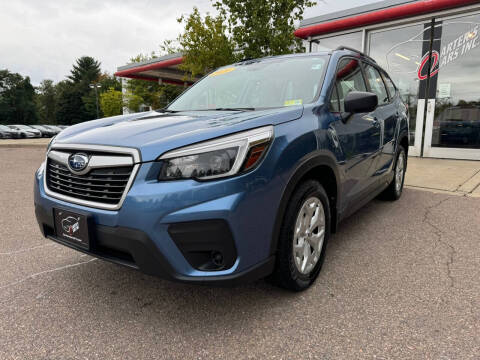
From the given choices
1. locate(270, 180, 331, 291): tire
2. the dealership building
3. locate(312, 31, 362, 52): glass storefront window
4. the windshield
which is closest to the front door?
the dealership building

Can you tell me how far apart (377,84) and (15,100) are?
7341 centimetres

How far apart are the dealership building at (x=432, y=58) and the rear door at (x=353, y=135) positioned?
6.05 metres

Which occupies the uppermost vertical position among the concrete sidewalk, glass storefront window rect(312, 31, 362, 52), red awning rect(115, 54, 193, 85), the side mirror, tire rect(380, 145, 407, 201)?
red awning rect(115, 54, 193, 85)

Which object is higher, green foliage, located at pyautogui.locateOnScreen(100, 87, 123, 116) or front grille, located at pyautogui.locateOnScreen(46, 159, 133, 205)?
green foliage, located at pyautogui.locateOnScreen(100, 87, 123, 116)

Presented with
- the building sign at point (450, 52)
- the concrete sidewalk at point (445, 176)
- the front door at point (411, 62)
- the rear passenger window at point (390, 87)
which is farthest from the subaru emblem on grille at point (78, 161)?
the building sign at point (450, 52)

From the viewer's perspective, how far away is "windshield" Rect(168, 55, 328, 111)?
8.55ft

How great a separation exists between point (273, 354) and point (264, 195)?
2.58ft

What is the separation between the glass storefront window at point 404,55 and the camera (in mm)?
8438

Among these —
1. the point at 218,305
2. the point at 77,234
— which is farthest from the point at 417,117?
the point at 77,234

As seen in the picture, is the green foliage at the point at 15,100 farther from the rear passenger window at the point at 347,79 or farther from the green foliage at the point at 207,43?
the rear passenger window at the point at 347,79

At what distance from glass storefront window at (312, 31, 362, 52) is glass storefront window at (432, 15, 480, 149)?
6.09 feet

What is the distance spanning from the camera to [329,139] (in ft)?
7.79

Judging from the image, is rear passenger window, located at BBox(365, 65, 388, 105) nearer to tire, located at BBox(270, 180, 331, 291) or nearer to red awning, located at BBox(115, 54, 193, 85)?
tire, located at BBox(270, 180, 331, 291)

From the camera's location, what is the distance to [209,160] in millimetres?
1734
